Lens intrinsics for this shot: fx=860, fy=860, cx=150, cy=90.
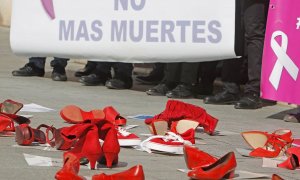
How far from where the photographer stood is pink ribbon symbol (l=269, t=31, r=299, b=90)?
6.96 m

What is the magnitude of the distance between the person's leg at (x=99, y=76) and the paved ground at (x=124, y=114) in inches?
4.6

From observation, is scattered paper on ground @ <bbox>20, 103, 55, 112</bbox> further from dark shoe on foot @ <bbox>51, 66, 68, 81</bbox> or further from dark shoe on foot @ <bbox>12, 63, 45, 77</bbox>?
dark shoe on foot @ <bbox>12, 63, 45, 77</bbox>

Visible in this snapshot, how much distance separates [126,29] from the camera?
866 centimetres

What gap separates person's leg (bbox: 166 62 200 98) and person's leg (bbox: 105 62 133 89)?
2.47 feet

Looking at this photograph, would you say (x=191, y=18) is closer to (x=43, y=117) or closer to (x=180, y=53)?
(x=180, y=53)

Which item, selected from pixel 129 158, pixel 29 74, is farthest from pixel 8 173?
pixel 29 74

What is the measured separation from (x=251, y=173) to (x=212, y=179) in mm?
446

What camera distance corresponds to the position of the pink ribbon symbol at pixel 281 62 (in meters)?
6.96

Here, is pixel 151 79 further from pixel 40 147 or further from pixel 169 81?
pixel 40 147

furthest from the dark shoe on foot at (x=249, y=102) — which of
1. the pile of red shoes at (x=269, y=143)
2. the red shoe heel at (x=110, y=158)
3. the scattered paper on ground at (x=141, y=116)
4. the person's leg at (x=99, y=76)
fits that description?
the red shoe heel at (x=110, y=158)

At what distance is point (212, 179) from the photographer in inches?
171

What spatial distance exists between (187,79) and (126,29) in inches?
31.3

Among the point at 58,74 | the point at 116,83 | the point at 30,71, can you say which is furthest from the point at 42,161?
the point at 30,71

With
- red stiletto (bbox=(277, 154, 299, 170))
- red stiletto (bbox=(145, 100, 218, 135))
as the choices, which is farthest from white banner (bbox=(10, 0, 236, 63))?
red stiletto (bbox=(277, 154, 299, 170))
